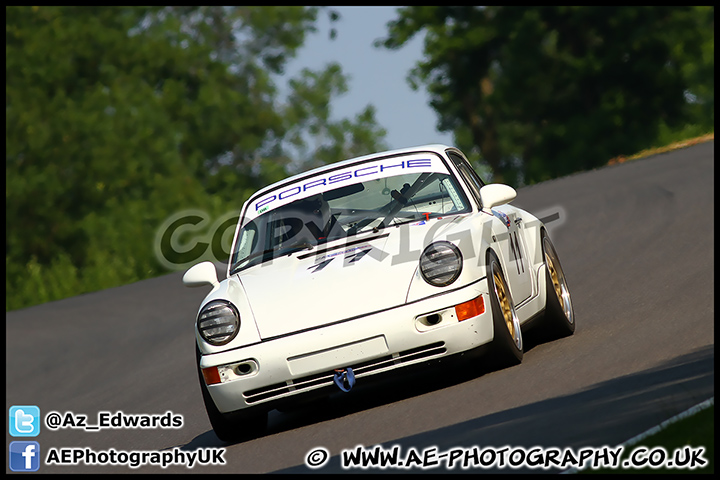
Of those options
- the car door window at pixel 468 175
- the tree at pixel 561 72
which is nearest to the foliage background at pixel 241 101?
the tree at pixel 561 72

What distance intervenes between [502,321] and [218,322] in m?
1.79

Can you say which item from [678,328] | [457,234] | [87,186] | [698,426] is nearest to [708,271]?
[678,328]

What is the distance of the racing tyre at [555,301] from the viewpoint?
8664mm

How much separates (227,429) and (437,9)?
4850cm

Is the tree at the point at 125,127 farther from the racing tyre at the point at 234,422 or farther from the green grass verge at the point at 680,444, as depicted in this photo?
the green grass verge at the point at 680,444

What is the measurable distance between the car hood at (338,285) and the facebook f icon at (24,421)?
3.49 m

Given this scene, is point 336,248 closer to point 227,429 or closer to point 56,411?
point 227,429

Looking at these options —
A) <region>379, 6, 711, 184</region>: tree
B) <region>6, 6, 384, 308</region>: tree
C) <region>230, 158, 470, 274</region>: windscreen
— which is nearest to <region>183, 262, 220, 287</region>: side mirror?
<region>230, 158, 470, 274</region>: windscreen

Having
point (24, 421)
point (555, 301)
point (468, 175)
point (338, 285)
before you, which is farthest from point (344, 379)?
point (24, 421)

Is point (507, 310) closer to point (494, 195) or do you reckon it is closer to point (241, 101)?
point (494, 195)

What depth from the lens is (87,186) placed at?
4391cm

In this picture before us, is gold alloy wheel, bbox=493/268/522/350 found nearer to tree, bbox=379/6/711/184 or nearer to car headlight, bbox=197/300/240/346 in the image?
car headlight, bbox=197/300/240/346

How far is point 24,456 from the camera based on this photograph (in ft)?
27.2

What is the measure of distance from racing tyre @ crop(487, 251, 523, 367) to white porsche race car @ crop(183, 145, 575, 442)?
1cm
